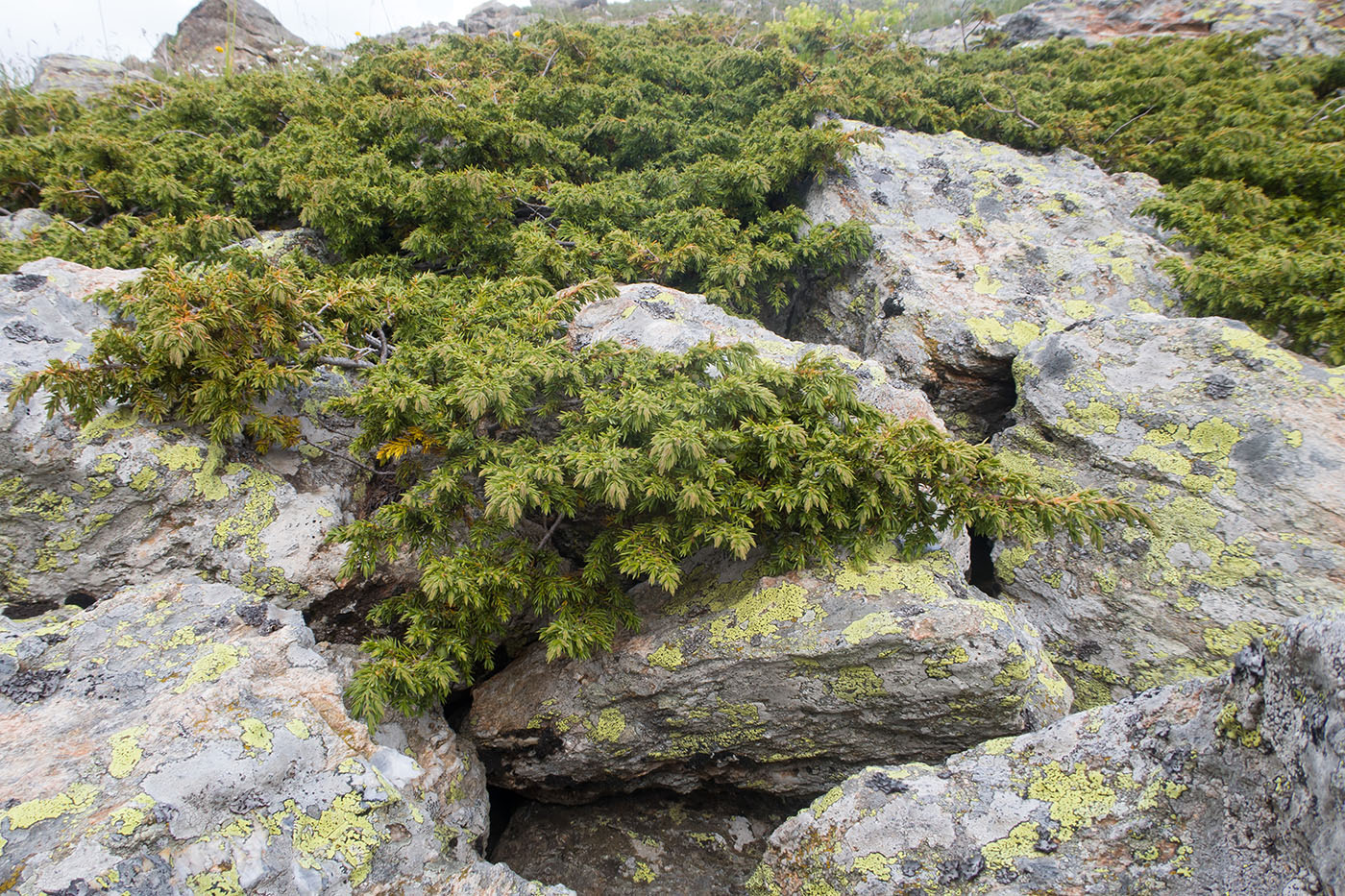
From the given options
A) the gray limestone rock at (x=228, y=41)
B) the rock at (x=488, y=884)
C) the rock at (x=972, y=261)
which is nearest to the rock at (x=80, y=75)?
the gray limestone rock at (x=228, y=41)

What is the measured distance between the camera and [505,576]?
415cm

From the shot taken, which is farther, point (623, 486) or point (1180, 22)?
point (1180, 22)

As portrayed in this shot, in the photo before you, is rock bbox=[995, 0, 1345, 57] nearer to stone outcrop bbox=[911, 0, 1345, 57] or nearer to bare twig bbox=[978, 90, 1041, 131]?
stone outcrop bbox=[911, 0, 1345, 57]

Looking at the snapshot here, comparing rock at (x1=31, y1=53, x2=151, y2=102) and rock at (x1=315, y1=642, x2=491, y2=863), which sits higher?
rock at (x1=31, y1=53, x2=151, y2=102)

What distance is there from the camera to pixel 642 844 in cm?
491

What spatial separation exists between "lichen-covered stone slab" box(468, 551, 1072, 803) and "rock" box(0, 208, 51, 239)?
7.42 m

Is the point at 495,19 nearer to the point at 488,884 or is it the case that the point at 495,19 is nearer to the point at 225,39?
the point at 225,39

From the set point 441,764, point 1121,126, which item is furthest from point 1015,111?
point 441,764

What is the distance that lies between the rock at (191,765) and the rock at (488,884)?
0.09m

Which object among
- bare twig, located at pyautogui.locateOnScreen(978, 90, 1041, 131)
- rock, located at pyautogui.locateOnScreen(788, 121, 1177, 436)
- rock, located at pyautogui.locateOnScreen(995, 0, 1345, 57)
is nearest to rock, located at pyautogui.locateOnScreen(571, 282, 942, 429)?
rock, located at pyautogui.locateOnScreen(788, 121, 1177, 436)

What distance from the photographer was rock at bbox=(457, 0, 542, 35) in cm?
2028

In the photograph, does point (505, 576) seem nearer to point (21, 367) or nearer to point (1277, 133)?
point (21, 367)

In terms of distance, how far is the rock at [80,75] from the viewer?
12.1 metres

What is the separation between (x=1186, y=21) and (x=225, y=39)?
22014mm
